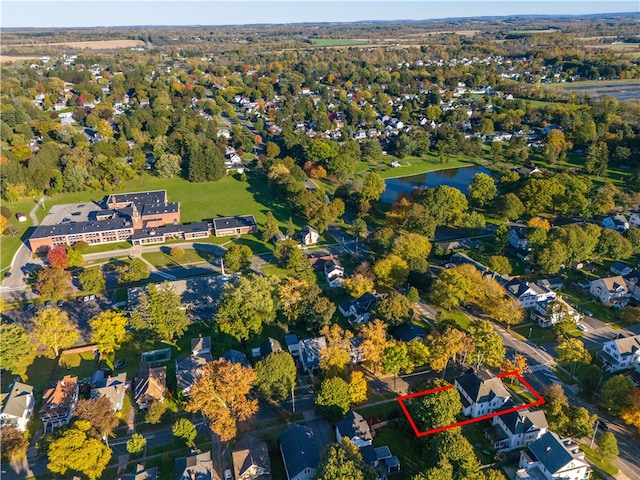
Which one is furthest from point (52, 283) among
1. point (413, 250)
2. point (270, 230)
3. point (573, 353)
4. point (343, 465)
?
point (573, 353)

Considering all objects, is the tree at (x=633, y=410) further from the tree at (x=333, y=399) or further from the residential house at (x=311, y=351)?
the residential house at (x=311, y=351)

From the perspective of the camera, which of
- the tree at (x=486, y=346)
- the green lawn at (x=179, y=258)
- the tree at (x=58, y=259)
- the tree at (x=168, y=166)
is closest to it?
the tree at (x=486, y=346)

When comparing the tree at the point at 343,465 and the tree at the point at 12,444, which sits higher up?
the tree at the point at 343,465

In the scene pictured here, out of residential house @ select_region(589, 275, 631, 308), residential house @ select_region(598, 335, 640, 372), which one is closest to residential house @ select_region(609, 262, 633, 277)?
residential house @ select_region(589, 275, 631, 308)

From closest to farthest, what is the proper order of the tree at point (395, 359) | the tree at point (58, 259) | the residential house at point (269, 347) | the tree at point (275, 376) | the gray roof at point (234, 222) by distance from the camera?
1. the tree at point (275, 376)
2. the tree at point (395, 359)
3. the residential house at point (269, 347)
4. the tree at point (58, 259)
5. the gray roof at point (234, 222)

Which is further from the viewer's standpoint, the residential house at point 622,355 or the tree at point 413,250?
the tree at point 413,250

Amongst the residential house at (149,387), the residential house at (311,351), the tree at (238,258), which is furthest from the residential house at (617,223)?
the residential house at (149,387)

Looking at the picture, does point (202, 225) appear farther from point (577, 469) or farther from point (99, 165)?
point (577, 469)

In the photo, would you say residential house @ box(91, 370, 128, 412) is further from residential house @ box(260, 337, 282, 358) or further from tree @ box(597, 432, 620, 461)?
tree @ box(597, 432, 620, 461)
